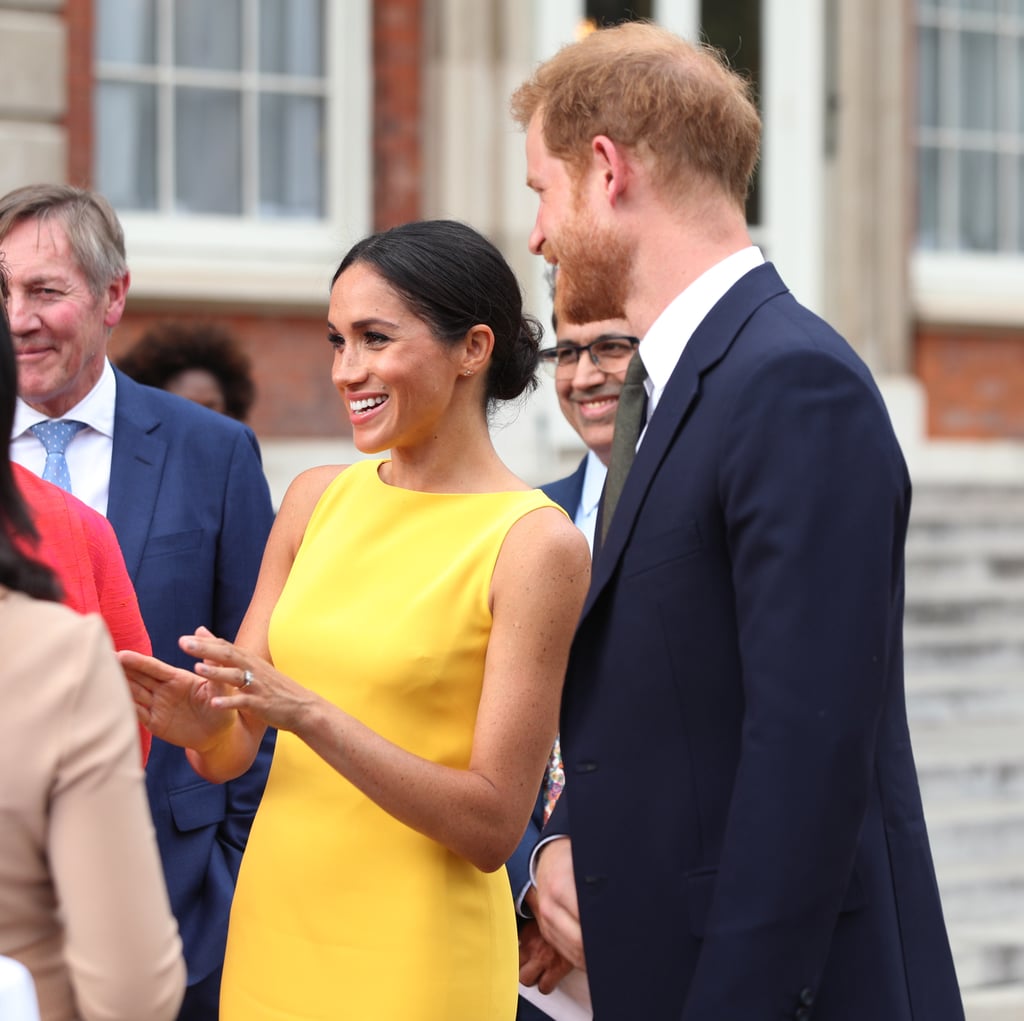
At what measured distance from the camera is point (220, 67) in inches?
323

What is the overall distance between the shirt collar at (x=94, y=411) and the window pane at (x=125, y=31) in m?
5.33

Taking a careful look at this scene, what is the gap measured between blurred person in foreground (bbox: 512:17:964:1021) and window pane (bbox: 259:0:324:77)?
6.40 metres

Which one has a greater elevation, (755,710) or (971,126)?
(971,126)

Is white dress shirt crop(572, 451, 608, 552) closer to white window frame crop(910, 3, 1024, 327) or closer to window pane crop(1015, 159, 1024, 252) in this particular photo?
white window frame crop(910, 3, 1024, 327)

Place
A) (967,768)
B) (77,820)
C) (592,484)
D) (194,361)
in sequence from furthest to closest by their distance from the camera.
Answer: (967,768)
(194,361)
(592,484)
(77,820)

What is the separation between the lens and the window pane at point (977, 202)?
992 centimetres

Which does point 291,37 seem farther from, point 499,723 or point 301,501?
point 499,723

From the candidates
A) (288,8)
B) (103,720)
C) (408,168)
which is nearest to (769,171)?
(408,168)

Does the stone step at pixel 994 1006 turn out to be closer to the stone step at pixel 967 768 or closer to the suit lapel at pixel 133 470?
the stone step at pixel 967 768

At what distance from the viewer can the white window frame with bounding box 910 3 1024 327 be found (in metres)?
9.38

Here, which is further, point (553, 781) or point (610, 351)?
point (610, 351)

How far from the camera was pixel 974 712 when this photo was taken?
6.75 meters

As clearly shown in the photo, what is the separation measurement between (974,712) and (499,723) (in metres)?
4.87

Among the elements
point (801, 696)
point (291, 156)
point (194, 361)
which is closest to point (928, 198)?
point (291, 156)
